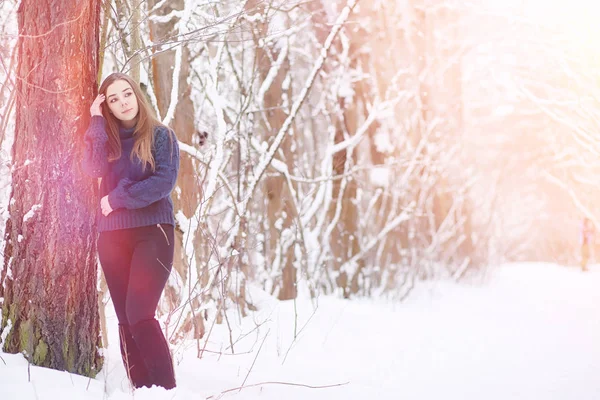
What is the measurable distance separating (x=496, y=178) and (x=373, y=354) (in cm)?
1506

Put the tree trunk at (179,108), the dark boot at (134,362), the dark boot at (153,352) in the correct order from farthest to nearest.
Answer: the tree trunk at (179,108) → the dark boot at (134,362) → the dark boot at (153,352)

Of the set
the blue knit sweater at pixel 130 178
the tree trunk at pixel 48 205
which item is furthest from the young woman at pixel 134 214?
the tree trunk at pixel 48 205

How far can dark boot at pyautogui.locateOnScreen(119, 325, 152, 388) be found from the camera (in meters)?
3.62

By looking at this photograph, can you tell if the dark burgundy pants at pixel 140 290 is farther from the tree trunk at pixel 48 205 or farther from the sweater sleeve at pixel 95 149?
the sweater sleeve at pixel 95 149

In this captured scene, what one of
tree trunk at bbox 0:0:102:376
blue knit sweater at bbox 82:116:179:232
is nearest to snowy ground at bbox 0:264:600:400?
tree trunk at bbox 0:0:102:376

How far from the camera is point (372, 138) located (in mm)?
11570

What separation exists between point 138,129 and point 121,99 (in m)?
0.17

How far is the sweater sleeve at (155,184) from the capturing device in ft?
11.7

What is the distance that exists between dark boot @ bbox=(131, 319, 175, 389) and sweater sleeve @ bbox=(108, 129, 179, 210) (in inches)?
22.7

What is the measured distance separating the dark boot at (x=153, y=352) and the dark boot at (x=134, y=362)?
0.08 meters

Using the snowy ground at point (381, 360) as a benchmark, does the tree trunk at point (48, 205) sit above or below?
above

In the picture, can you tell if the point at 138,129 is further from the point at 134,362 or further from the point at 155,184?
the point at 134,362

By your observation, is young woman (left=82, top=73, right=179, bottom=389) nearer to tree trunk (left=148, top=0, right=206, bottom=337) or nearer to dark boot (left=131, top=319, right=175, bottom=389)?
dark boot (left=131, top=319, right=175, bottom=389)

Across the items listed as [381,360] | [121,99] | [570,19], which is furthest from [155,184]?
[570,19]
